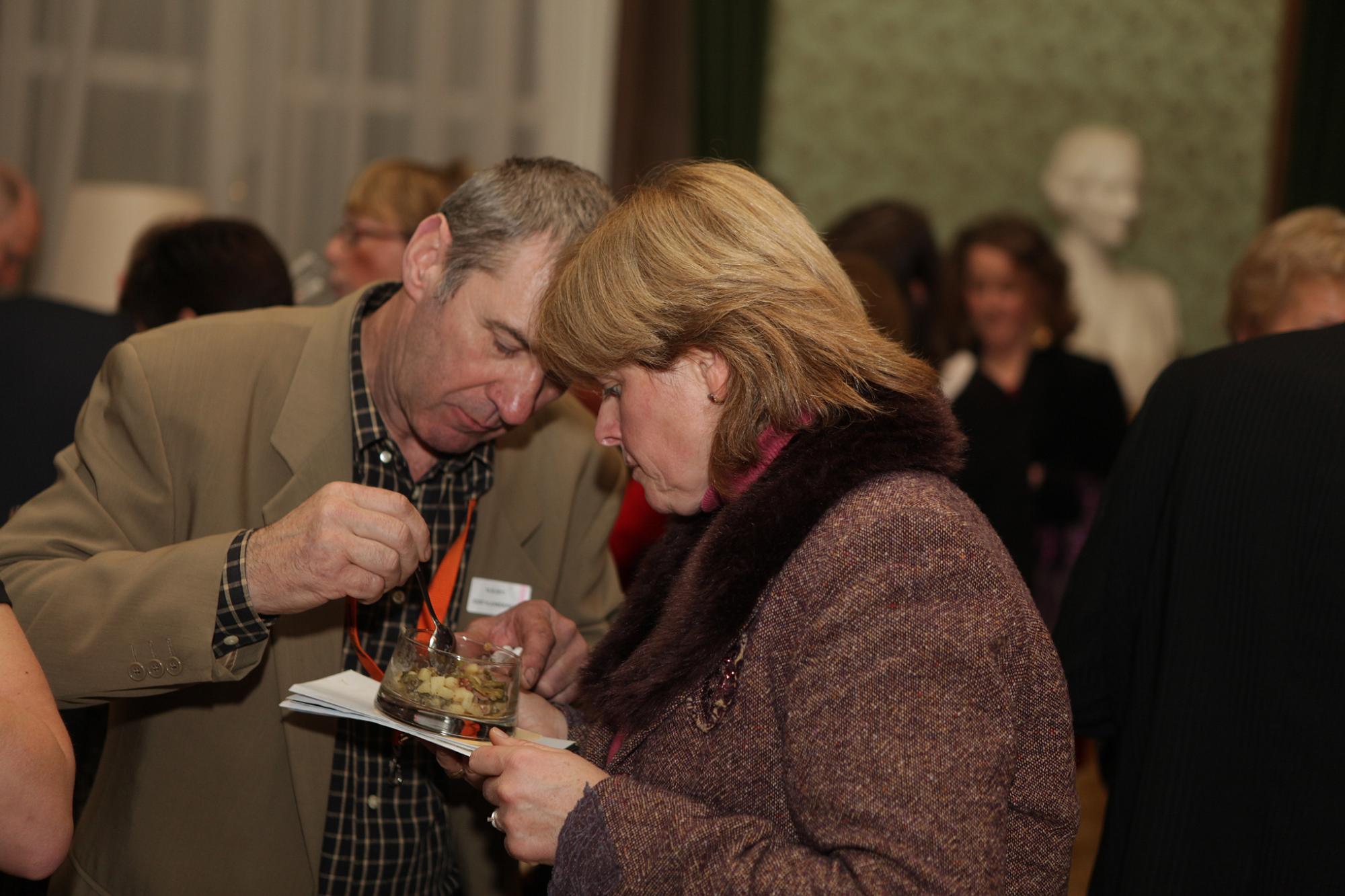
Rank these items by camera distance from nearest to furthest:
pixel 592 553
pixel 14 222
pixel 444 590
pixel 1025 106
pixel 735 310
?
pixel 735 310
pixel 444 590
pixel 592 553
pixel 14 222
pixel 1025 106

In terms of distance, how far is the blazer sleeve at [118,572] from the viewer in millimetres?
1600

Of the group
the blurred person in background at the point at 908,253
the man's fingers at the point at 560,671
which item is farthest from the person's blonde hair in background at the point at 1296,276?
the man's fingers at the point at 560,671

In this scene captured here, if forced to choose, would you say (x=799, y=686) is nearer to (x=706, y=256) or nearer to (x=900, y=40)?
(x=706, y=256)

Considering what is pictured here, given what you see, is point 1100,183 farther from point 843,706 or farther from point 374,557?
point 843,706

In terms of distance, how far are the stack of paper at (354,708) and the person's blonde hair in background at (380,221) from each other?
197 cm

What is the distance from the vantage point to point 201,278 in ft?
8.47

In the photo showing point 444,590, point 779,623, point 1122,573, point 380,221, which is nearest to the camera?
point 779,623

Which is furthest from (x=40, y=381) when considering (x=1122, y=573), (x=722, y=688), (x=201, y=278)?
(x=1122, y=573)

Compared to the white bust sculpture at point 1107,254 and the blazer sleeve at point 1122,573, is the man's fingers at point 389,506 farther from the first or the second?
the white bust sculpture at point 1107,254

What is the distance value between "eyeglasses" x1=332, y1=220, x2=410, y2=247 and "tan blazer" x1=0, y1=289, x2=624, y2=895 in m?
1.53

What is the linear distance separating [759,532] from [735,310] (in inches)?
10.5

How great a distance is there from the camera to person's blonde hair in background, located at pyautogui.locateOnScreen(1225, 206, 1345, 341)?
103 inches

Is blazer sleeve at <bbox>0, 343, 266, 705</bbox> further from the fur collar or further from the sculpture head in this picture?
the sculpture head

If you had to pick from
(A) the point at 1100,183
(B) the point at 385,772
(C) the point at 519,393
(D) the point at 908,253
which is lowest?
(B) the point at 385,772
